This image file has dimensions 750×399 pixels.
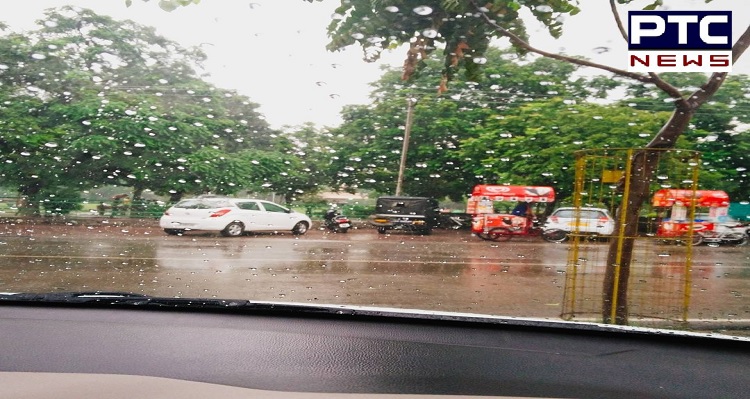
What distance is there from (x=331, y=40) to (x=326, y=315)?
170 centimetres

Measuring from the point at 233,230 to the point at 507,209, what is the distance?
228 cm

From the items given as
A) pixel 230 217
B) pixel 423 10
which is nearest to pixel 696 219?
pixel 423 10

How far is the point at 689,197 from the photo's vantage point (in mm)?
3158

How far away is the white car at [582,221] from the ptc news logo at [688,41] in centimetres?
94

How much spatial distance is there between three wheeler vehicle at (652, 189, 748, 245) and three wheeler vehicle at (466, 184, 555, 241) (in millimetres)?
655

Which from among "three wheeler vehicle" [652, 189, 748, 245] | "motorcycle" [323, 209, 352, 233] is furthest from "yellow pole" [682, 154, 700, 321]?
"motorcycle" [323, 209, 352, 233]

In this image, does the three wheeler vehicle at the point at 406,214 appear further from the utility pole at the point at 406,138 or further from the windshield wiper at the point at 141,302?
the windshield wiper at the point at 141,302

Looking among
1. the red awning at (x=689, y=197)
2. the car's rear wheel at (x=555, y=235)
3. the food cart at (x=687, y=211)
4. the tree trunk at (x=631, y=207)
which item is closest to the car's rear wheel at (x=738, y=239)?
the food cart at (x=687, y=211)

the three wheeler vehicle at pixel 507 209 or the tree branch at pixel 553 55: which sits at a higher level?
the tree branch at pixel 553 55

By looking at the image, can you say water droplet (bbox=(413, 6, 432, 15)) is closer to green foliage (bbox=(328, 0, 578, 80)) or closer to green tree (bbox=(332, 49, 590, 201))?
green foliage (bbox=(328, 0, 578, 80))

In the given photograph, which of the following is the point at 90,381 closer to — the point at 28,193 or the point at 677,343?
the point at 677,343

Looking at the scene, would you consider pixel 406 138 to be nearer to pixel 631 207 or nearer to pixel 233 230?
pixel 631 207

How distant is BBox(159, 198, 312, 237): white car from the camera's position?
4.02 m

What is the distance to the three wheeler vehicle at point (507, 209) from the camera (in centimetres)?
343
